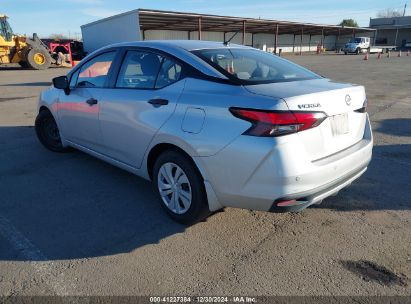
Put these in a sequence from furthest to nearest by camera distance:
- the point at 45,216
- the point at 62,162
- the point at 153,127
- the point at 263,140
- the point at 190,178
Result: the point at 62,162, the point at 45,216, the point at 153,127, the point at 190,178, the point at 263,140

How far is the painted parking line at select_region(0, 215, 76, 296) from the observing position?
257cm

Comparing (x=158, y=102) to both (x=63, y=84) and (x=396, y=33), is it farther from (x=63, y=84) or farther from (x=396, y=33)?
(x=396, y=33)

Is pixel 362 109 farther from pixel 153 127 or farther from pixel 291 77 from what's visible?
pixel 153 127

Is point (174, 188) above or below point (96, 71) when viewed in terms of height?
below

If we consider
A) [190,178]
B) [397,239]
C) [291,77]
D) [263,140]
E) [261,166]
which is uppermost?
[291,77]

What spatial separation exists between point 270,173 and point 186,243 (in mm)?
1053

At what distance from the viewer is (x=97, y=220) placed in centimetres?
349

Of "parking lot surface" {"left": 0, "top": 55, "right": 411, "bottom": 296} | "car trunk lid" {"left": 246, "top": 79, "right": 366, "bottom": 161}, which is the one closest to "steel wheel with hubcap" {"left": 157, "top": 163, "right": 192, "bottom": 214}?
"parking lot surface" {"left": 0, "top": 55, "right": 411, "bottom": 296}

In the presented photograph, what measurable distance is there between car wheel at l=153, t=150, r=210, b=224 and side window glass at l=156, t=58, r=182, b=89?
68 centimetres

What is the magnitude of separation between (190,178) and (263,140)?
0.84 meters

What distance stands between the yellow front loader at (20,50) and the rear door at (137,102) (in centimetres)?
2270

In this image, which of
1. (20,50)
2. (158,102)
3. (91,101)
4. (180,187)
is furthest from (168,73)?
(20,50)

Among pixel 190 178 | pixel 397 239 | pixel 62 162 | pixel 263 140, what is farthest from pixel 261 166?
pixel 62 162

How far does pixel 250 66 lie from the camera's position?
3.47 m
